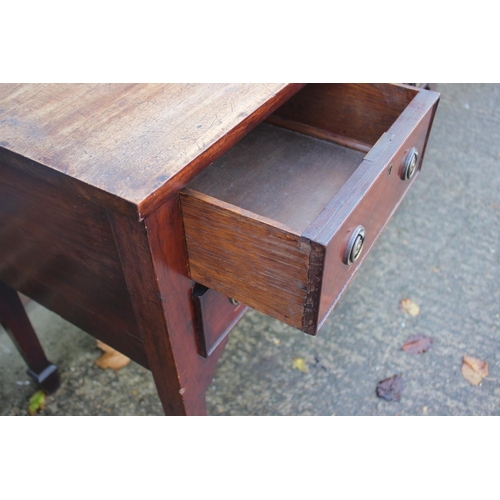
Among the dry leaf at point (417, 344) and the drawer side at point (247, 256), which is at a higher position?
the drawer side at point (247, 256)

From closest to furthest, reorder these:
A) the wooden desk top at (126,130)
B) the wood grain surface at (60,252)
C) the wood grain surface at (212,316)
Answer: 1. the wooden desk top at (126,130)
2. the wood grain surface at (60,252)
3. the wood grain surface at (212,316)

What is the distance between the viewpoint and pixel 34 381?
157cm

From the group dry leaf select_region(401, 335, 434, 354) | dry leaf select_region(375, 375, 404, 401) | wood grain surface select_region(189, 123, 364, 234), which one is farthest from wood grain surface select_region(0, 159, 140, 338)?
dry leaf select_region(401, 335, 434, 354)

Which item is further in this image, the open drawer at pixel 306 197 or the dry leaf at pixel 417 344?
the dry leaf at pixel 417 344

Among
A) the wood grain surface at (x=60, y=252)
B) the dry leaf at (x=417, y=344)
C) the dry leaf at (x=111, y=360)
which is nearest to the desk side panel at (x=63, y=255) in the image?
the wood grain surface at (x=60, y=252)

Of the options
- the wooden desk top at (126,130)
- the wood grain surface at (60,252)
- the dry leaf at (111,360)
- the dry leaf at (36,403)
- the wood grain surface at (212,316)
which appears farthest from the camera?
the dry leaf at (111,360)

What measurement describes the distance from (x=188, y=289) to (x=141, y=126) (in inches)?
10.8

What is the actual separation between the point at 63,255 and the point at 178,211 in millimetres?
267

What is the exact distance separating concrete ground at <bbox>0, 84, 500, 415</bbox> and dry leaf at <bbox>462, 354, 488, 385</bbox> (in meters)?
0.02

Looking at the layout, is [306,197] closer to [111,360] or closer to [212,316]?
[212,316]


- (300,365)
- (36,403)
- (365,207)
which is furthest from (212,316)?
(36,403)

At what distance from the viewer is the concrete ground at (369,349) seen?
1.55 m

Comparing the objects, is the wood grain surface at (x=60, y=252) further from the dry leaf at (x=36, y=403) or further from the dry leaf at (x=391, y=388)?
the dry leaf at (x=391, y=388)

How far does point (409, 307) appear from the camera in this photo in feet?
5.92
